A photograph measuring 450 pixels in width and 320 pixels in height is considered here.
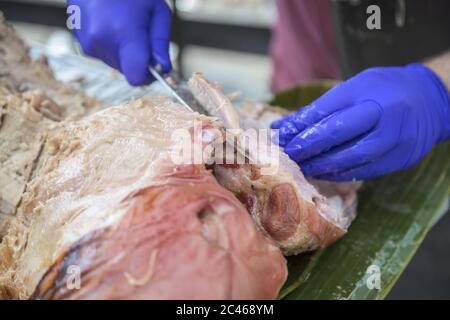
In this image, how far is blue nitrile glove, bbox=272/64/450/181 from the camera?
2.18 meters

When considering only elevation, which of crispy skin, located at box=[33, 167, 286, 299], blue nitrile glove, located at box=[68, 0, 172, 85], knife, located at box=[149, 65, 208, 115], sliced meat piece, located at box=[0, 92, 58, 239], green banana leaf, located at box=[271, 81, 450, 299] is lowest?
green banana leaf, located at box=[271, 81, 450, 299]

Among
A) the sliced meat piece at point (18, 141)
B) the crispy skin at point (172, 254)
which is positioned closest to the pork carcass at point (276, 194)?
the crispy skin at point (172, 254)

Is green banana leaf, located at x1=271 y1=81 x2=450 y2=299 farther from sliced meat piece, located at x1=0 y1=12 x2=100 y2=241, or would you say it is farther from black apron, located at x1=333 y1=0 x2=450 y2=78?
sliced meat piece, located at x1=0 y1=12 x2=100 y2=241

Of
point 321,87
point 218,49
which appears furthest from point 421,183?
point 218,49

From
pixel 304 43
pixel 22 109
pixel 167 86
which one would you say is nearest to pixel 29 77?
pixel 22 109

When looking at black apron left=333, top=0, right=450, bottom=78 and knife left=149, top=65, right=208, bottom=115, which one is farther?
black apron left=333, top=0, right=450, bottom=78

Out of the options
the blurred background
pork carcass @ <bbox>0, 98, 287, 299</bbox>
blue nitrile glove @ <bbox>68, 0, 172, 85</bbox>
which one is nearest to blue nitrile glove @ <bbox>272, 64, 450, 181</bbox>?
pork carcass @ <bbox>0, 98, 287, 299</bbox>

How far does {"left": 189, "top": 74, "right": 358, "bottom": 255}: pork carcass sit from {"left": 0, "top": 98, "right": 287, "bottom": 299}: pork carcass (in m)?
0.22

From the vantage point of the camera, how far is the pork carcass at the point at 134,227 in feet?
4.74

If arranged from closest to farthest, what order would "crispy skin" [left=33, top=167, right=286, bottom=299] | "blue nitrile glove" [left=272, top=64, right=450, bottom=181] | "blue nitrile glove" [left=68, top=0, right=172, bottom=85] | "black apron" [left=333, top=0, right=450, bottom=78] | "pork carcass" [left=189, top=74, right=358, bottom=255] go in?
"crispy skin" [left=33, top=167, right=286, bottom=299], "pork carcass" [left=189, top=74, right=358, bottom=255], "blue nitrile glove" [left=272, top=64, right=450, bottom=181], "blue nitrile glove" [left=68, top=0, right=172, bottom=85], "black apron" [left=333, top=0, right=450, bottom=78]

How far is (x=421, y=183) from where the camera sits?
2809mm

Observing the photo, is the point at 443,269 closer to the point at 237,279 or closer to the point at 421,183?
the point at 421,183

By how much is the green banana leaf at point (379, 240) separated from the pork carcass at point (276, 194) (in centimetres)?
19
